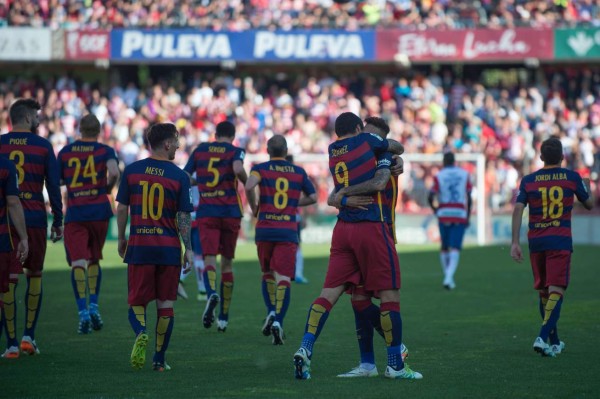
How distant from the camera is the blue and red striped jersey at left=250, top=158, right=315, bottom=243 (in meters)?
11.7

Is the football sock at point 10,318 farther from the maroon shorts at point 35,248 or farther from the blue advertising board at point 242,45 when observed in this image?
the blue advertising board at point 242,45

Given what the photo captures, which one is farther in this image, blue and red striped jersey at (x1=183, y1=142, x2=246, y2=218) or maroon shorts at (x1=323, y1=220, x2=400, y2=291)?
blue and red striped jersey at (x1=183, y1=142, x2=246, y2=218)

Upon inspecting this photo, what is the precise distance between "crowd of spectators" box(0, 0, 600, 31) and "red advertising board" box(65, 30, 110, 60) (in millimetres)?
746

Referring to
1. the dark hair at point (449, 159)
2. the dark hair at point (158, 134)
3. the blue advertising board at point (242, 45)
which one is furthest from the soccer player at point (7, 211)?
the blue advertising board at point (242, 45)

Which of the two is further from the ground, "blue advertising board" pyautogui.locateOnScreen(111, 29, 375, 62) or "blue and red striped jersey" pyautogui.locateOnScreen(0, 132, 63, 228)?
"blue advertising board" pyautogui.locateOnScreen(111, 29, 375, 62)

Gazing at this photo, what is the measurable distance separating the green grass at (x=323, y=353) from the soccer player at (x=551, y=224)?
35cm

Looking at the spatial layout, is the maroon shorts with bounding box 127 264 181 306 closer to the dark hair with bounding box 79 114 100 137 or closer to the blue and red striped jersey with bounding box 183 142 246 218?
the dark hair with bounding box 79 114 100 137

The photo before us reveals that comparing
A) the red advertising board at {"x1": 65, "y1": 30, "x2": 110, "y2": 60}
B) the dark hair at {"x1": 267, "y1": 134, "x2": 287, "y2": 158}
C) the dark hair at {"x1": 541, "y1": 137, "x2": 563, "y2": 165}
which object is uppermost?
the red advertising board at {"x1": 65, "y1": 30, "x2": 110, "y2": 60}

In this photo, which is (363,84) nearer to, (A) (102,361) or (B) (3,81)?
(B) (3,81)

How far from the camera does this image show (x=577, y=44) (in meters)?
32.7

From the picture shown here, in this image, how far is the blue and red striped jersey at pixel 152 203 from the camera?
913 cm

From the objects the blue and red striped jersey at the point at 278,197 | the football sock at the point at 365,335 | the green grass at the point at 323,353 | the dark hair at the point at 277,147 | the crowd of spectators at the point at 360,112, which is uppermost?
the crowd of spectators at the point at 360,112

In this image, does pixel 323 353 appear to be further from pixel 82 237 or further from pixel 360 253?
pixel 82 237

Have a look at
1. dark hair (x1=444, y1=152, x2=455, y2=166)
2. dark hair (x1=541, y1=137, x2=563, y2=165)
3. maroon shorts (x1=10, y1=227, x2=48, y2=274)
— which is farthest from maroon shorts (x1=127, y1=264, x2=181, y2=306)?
dark hair (x1=444, y1=152, x2=455, y2=166)
